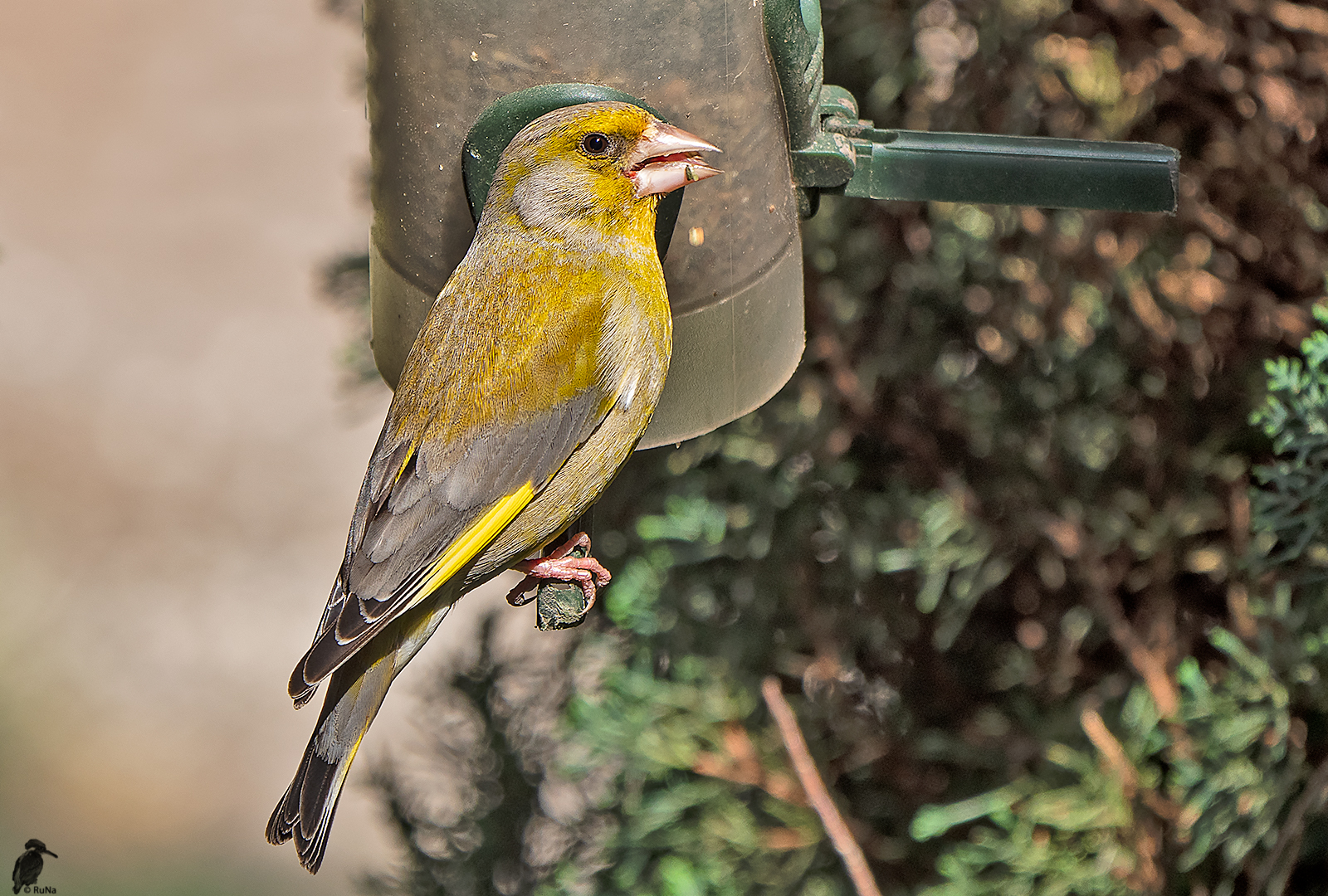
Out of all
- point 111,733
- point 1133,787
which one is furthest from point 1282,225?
point 111,733

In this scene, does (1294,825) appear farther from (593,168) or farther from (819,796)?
(593,168)

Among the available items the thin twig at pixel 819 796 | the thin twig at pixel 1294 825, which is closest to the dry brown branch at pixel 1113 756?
the thin twig at pixel 1294 825

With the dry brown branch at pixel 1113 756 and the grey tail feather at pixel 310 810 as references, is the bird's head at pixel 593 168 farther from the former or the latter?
the dry brown branch at pixel 1113 756

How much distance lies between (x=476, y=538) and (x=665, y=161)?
26.3 inches

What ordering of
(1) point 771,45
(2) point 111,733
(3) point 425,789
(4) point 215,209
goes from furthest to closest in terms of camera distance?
1. (4) point 215,209
2. (2) point 111,733
3. (3) point 425,789
4. (1) point 771,45

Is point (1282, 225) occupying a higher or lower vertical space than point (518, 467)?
lower

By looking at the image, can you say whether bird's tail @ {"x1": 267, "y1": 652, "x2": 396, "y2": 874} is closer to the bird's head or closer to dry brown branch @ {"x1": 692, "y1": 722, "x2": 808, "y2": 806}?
the bird's head

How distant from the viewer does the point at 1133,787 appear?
9.80ft

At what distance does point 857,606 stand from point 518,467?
116 centimetres

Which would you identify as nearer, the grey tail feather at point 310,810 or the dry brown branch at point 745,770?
the grey tail feather at point 310,810

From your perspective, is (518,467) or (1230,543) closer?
(518,467)

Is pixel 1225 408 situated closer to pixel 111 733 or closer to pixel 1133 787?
pixel 1133 787

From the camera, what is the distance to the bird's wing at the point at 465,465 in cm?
235

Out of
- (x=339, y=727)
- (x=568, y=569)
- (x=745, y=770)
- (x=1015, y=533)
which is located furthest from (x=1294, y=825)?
(x=339, y=727)
